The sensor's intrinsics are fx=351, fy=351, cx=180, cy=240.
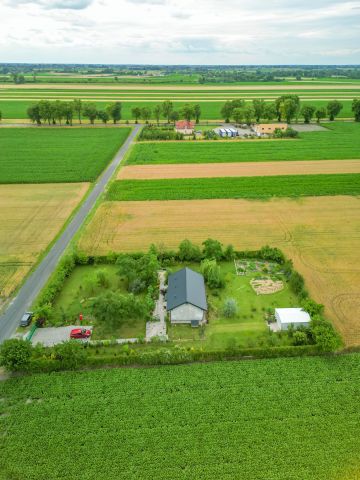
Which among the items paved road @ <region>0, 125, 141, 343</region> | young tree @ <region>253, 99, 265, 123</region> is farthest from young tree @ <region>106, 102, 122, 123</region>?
paved road @ <region>0, 125, 141, 343</region>

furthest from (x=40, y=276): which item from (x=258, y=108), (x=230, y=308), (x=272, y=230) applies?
(x=258, y=108)

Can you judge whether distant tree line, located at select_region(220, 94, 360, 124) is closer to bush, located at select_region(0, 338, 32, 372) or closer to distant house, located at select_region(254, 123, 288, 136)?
distant house, located at select_region(254, 123, 288, 136)

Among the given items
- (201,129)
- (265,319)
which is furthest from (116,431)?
(201,129)

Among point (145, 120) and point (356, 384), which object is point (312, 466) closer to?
point (356, 384)

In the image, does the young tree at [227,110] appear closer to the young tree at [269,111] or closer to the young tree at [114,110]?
the young tree at [269,111]

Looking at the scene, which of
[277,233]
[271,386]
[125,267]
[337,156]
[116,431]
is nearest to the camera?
[116,431]
